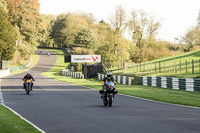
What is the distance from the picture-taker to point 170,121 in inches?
→ 438

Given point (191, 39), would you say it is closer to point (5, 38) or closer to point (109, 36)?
point (109, 36)

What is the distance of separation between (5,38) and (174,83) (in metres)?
54.1

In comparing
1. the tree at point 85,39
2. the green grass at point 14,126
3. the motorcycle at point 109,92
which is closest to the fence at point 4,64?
the tree at point 85,39

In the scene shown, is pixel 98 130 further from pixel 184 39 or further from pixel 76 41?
pixel 76 41

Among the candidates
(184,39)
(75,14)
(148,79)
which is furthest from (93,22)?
(148,79)

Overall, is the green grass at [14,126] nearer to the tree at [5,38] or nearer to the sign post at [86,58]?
the sign post at [86,58]

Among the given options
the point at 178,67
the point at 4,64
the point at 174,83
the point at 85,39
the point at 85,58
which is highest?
the point at 85,39

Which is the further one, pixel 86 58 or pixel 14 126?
pixel 86 58

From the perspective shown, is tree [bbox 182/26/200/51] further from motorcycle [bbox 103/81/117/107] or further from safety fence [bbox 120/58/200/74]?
motorcycle [bbox 103/81/117/107]

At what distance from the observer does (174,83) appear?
30.8 meters

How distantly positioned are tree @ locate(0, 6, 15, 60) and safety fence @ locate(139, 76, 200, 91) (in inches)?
1811

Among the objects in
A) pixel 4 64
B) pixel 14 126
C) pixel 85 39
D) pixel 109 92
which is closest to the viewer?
pixel 14 126

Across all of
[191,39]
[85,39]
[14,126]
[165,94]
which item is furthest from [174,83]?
[85,39]

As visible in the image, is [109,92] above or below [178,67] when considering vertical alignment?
below
